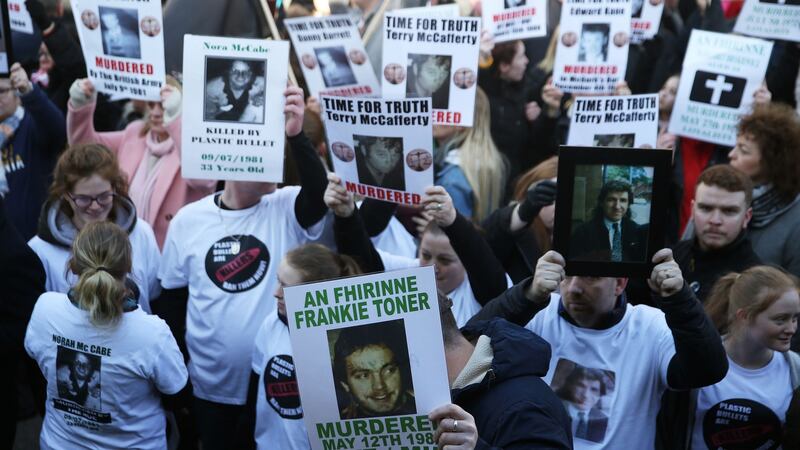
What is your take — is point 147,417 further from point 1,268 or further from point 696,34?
point 696,34

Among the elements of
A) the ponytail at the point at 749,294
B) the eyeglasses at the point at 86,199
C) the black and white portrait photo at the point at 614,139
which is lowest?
the ponytail at the point at 749,294

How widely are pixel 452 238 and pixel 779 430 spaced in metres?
1.54

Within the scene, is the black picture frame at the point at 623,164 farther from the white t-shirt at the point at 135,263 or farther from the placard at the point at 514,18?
the placard at the point at 514,18

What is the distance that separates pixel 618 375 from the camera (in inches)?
144

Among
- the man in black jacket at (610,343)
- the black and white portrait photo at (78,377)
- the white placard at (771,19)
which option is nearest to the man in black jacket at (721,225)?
the man in black jacket at (610,343)

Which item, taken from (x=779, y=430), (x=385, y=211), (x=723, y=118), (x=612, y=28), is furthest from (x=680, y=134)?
(x=779, y=430)

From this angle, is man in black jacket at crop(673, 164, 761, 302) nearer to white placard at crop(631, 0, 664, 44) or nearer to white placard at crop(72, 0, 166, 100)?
white placard at crop(631, 0, 664, 44)

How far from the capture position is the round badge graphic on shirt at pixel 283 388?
164 inches

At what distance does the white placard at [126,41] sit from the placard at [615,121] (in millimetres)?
2342

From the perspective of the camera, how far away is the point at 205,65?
190 inches

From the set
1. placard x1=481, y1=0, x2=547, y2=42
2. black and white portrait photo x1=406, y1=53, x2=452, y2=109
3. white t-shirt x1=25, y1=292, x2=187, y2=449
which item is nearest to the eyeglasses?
white t-shirt x1=25, y1=292, x2=187, y2=449

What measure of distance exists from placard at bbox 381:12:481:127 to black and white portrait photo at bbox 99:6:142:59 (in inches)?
55.9

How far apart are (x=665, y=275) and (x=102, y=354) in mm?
2138

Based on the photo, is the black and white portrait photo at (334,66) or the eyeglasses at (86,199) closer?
the eyeglasses at (86,199)
